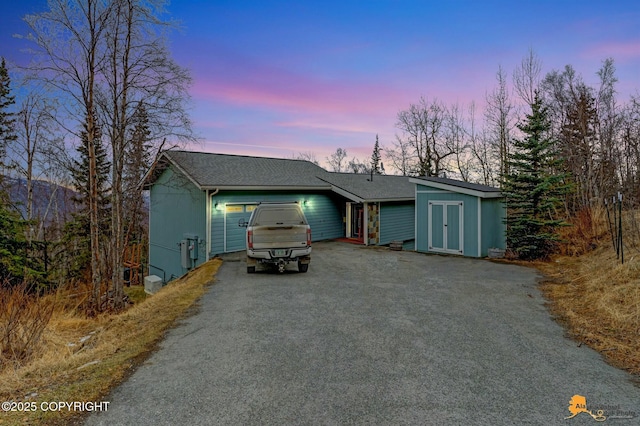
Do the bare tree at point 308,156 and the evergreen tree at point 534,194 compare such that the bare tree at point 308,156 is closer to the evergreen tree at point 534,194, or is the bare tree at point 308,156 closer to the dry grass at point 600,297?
the evergreen tree at point 534,194

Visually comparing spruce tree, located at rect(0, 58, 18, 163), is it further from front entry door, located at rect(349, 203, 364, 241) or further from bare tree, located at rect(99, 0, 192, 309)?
front entry door, located at rect(349, 203, 364, 241)

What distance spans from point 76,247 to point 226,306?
16074 mm

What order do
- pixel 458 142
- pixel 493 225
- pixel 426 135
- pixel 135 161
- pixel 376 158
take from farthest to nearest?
pixel 376 158 < pixel 426 135 < pixel 458 142 < pixel 493 225 < pixel 135 161

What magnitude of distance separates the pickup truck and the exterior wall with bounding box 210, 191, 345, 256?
414cm

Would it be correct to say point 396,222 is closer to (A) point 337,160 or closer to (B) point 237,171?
(B) point 237,171

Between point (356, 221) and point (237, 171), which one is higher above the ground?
point (237, 171)

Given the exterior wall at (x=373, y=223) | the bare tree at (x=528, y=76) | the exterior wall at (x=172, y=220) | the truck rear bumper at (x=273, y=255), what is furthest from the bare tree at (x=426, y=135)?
the truck rear bumper at (x=273, y=255)

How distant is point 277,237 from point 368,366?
535 centimetres

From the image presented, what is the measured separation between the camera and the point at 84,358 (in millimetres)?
4422


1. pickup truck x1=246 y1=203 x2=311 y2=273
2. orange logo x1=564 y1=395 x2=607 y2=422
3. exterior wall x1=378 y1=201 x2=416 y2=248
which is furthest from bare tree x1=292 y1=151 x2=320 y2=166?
orange logo x1=564 y1=395 x2=607 y2=422

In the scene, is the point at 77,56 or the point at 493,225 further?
the point at 493,225

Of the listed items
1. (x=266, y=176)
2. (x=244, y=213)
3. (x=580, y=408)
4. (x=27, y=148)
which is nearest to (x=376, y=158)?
(x=266, y=176)

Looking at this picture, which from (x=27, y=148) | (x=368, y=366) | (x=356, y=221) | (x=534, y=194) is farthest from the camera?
(x=27, y=148)

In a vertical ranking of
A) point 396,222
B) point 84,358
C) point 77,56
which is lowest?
point 84,358
